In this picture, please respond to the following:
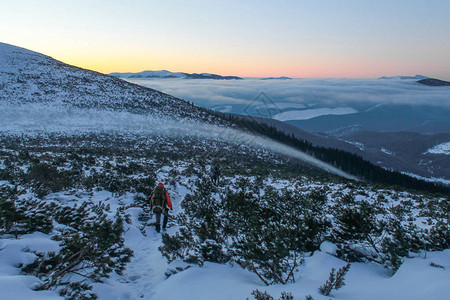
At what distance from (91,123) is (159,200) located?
3733cm

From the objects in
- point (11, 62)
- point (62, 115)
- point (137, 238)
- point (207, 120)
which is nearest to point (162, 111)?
point (207, 120)

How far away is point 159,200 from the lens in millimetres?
7621

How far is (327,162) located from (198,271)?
71275mm

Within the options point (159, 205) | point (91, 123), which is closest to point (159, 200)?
point (159, 205)

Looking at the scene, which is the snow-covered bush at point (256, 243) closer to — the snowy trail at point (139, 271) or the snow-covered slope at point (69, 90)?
the snowy trail at point (139, 271)

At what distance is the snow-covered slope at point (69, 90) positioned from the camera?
44.2 metres

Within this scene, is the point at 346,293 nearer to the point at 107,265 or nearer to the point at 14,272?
Result: the point at 107,265

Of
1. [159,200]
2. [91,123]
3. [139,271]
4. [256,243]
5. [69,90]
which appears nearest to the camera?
[256,243]

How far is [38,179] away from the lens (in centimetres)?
921

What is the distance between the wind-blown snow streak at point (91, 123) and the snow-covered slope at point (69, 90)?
3.04 meters

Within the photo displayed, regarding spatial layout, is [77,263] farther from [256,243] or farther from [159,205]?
[159,205]

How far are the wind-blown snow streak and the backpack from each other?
32.5m

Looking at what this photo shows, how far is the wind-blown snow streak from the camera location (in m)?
34.1

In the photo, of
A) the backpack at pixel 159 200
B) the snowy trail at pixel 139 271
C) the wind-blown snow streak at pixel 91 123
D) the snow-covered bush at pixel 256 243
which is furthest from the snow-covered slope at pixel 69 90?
the snow-covered bush at pixel 256 243
